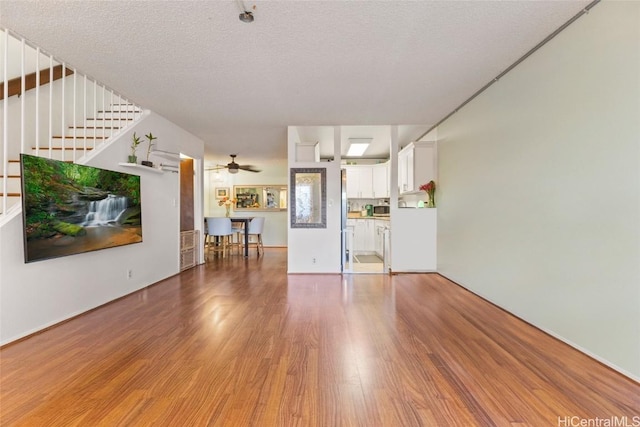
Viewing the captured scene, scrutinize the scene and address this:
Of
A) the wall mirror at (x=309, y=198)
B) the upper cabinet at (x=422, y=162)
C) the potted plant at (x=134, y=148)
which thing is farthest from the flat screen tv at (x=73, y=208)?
the upper cabinet at (x=422, y=162)

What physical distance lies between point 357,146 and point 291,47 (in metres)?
4.01

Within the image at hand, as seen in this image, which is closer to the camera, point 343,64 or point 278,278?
point 343,64

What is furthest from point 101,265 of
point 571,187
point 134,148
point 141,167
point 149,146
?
point 571,187

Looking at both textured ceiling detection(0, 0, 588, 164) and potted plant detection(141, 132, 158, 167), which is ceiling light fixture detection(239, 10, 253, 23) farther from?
potted plant detection(141, 132, 158, 167)

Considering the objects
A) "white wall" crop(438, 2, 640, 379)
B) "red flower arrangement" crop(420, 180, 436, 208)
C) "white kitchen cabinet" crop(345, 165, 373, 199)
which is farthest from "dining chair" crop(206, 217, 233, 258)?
"white wall" crop(438, 2, 640, 379)

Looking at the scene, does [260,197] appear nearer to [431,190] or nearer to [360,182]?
[360,182]

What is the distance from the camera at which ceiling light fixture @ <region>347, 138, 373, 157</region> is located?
5.97m

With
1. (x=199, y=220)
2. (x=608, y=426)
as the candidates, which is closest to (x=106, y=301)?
(x=199, y=220)

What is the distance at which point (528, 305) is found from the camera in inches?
Answer: 107

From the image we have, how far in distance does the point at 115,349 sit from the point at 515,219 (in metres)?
3.72

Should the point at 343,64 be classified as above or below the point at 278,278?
above

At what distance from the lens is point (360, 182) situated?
7.49 meters

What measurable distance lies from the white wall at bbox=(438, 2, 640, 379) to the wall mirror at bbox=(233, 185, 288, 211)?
6.32 m

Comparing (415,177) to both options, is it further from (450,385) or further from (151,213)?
(151,213)
